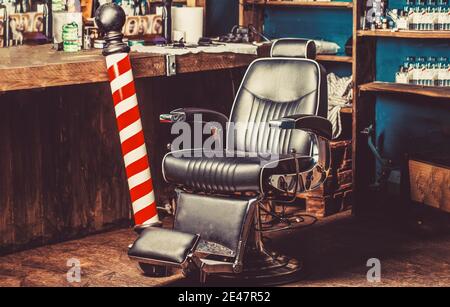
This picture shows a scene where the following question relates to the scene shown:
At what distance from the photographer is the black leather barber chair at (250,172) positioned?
4086mm

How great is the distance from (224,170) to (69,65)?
1020 millimetres

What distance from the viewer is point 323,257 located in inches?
185

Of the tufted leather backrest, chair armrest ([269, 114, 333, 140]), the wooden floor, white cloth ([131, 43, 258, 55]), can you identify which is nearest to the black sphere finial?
white cloth ([131, 43, 258, 55])

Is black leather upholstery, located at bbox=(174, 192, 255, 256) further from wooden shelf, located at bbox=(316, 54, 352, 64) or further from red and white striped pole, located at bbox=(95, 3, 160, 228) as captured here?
wooden shelf, located at bbox=(316, 54, 352, 64)

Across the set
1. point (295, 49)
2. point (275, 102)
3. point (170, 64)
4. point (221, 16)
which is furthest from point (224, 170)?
point (221, 16)

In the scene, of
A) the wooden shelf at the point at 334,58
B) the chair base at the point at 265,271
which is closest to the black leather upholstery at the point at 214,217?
the chair base at the point at 265,271

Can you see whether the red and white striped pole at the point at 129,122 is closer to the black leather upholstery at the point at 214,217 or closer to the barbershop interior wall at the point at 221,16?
the black leather upholstery at the point at 214,217

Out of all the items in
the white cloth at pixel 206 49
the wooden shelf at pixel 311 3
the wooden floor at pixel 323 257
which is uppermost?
the wooden shelf at pixel 311 3

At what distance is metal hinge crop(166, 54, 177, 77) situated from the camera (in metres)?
5.11

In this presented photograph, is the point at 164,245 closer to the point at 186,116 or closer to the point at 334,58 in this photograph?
the point at 186,116

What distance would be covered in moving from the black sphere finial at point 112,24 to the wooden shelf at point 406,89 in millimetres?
1627

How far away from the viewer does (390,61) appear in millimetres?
5953
